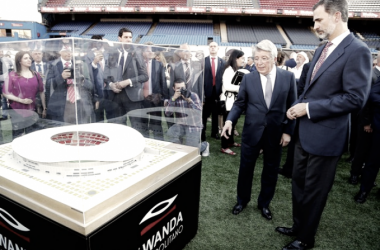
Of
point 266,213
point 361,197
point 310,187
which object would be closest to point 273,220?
point 266,213

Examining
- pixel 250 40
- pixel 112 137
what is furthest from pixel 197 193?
pixel 250 40

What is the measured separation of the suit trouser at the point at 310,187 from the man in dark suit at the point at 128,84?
103cm

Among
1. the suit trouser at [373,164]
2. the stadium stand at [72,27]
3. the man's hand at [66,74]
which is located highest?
the stadium stand at [72,27]

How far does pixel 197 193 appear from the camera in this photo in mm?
1700

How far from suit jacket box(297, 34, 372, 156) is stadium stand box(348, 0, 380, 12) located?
59.4ft

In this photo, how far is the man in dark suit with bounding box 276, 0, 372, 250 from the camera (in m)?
1.42

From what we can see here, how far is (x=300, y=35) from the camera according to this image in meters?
16.8

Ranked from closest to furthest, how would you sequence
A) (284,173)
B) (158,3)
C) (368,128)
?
(368,128)
(284,173)
(158,3)

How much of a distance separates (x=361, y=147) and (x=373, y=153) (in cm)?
36

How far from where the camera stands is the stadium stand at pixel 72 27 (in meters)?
17.7

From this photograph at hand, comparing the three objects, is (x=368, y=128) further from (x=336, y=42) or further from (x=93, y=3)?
(x=93, y=3)

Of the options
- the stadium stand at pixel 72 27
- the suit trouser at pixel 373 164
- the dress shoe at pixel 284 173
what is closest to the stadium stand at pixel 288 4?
the stadium stand at pixel 72 27

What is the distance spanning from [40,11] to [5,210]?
19938mm

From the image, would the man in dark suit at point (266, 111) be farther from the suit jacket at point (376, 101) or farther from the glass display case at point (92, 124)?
the suit jacket at point (376, 101)
